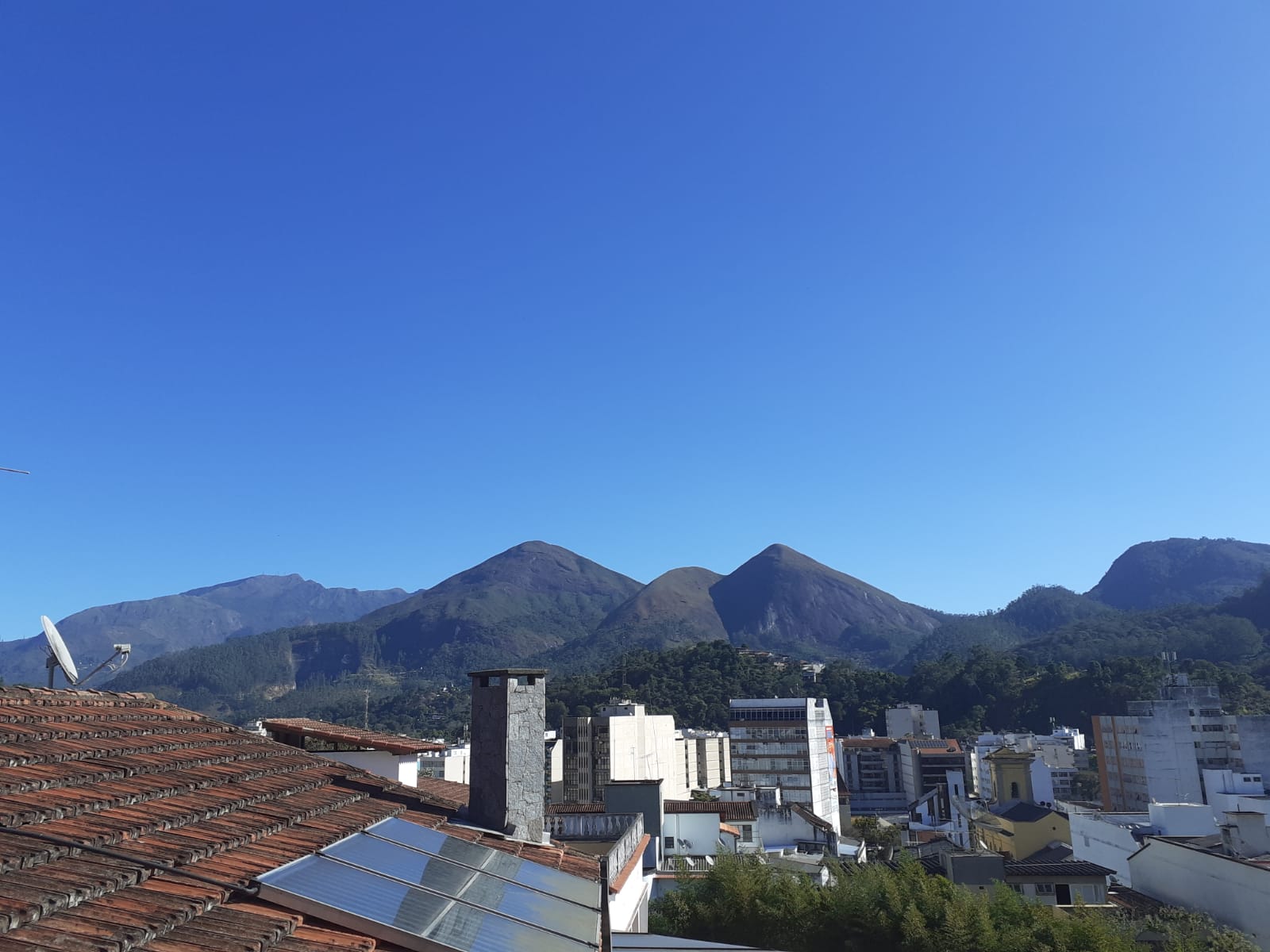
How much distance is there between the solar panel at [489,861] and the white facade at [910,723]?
5078 inches

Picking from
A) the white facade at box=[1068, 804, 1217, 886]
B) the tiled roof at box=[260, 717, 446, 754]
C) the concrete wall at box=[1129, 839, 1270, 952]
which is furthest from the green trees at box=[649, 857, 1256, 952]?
the white facade at box=[1068, 804, 1217, 886]

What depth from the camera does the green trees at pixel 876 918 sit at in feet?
56.2

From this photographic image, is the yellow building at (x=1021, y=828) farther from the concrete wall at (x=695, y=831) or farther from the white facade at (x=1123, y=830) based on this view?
the concrete wall at (x=695, y=831)

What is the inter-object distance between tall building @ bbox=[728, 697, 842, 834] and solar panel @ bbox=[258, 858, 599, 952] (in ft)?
224

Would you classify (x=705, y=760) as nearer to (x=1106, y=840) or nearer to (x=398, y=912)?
(x=1106, y=840)

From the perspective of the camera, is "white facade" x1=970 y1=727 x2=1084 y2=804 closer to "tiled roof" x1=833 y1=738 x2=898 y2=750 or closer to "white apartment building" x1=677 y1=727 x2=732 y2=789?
"tiled roof" x1=833 y1=738 x2=898 y2=750

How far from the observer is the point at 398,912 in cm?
530

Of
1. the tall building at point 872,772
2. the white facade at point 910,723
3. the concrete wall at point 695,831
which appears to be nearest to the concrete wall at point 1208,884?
the concrete wall at point 695,831

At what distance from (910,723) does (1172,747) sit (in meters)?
56.3

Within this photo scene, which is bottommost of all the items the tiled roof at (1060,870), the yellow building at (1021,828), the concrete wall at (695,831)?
the yellow building at (1021,828)

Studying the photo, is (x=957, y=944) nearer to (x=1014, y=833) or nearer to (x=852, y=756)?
(x=1014, y=833)

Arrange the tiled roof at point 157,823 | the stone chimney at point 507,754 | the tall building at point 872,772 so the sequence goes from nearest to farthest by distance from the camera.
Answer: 1. the tiled roof at point 157,823
2. the stone chimney at point 507,754
3. the tall building at point 872,772

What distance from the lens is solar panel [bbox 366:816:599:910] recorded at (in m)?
7.08

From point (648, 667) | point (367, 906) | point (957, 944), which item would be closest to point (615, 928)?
point (367, 906)
